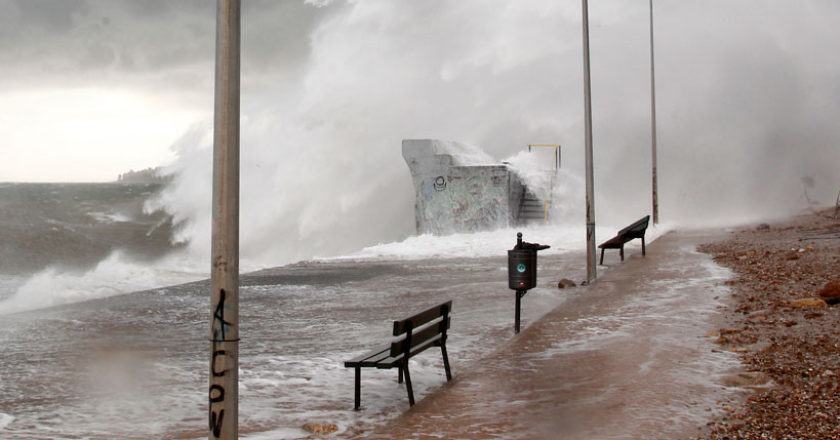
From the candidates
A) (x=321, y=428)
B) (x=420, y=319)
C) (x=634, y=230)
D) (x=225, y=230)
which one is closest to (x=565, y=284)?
(x=634, y=230)

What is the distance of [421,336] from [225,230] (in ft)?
8.65

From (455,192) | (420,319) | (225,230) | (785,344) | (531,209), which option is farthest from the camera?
(531,209)

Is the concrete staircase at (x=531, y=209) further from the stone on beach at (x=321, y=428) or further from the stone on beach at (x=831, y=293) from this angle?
the stone on beach at (x=321, y=428)

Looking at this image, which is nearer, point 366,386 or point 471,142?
point 366,386

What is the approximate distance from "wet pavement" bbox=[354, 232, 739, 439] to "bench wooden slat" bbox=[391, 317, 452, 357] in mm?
412

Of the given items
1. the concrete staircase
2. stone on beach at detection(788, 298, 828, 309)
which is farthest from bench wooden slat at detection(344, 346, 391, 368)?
the concrete staircase

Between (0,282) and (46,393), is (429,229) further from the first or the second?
(46,393)

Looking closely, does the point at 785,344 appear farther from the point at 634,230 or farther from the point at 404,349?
the point at 634,230

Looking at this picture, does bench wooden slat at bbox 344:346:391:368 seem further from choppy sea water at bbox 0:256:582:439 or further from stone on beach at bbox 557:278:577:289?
stone on beach at bbox 557:278:577:289

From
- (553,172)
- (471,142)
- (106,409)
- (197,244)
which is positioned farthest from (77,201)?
(106,409)

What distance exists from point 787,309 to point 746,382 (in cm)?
387

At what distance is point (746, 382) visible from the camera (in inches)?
259

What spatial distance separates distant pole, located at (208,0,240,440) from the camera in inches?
172

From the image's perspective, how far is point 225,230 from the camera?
436 cm
